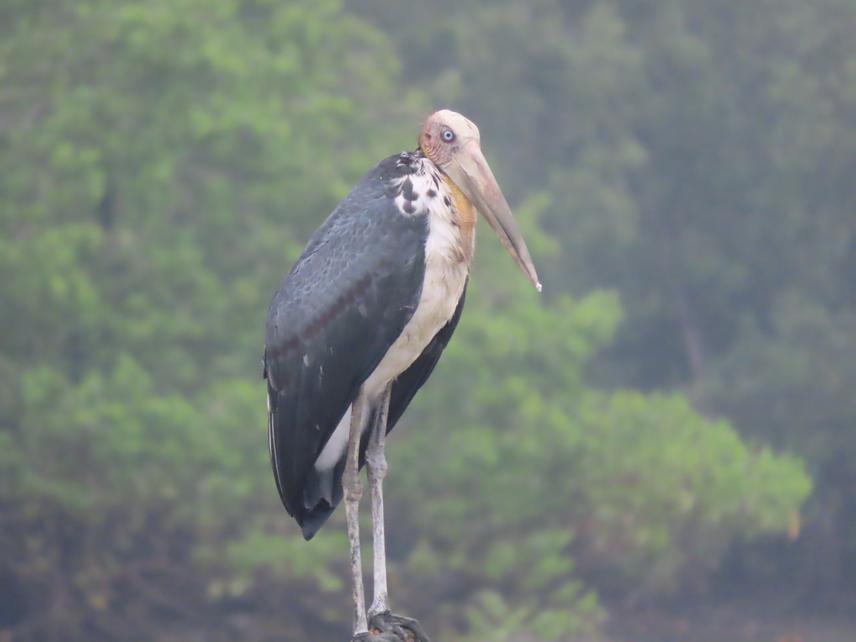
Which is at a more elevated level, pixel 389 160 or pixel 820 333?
pixel 820 333

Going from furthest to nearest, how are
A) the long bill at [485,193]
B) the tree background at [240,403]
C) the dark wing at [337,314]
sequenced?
the tree background at [240,403] → the long bill at [485,193] → the dark wing at [337,314]

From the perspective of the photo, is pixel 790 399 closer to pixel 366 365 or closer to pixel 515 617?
pixel 515 617

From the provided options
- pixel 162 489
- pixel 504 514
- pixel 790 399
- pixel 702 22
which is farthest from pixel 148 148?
pixel 702 22

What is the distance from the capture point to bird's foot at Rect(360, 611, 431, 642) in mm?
5336

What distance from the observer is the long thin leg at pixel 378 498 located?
5.46m

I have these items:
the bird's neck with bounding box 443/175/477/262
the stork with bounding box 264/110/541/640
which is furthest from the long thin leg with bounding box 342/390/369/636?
the bird's neck with bounding box 443/175/477/262

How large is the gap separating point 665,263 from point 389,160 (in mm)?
16843

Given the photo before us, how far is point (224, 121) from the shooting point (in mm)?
14820

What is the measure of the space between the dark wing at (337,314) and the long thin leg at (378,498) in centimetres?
24

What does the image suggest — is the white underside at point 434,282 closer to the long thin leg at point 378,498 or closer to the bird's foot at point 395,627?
the long thin leg at point 378,498

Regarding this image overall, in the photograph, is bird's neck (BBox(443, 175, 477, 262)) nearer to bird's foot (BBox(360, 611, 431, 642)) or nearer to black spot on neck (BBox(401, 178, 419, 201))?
black spot on neck (BBox(401, 178, 419, 201))

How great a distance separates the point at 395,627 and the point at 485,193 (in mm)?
1357

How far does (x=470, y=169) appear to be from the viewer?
543 cm

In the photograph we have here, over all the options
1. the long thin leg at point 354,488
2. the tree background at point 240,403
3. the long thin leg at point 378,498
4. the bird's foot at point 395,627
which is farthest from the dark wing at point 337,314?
the tree background at point 240,403
